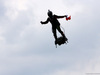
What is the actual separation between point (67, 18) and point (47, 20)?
2.34m

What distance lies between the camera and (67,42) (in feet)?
81.0

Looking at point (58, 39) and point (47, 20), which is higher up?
point (47, 20)

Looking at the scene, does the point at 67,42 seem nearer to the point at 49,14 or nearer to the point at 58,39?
the point at 58,39

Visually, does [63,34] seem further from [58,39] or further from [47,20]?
[47,20]

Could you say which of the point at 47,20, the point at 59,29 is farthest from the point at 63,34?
the point at 47,20

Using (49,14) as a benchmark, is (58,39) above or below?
below

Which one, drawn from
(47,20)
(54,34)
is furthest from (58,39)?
(47,20)

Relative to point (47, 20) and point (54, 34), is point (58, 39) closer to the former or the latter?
point (54, 34)

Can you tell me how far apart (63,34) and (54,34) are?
3.35ft

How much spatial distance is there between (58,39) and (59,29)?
1124 mm

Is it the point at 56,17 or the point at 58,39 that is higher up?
the point at 56,17

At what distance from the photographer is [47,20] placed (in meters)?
25.1

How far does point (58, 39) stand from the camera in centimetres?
2500

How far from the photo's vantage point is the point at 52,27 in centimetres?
2512
